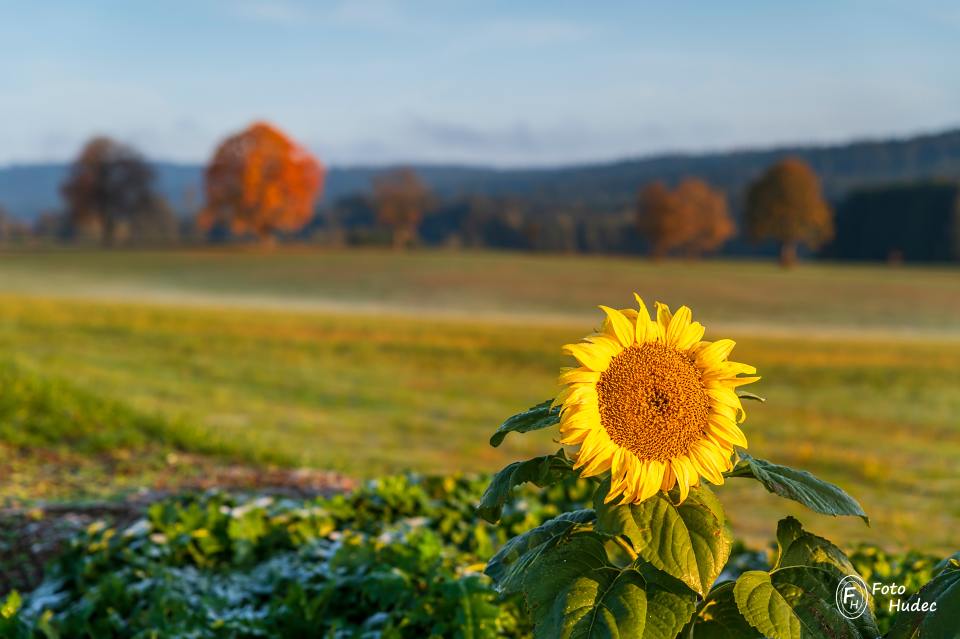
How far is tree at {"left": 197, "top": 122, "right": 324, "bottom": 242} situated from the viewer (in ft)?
205

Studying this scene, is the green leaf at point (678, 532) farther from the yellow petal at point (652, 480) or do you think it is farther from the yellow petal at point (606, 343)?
the yellow petal at point (606, 343)

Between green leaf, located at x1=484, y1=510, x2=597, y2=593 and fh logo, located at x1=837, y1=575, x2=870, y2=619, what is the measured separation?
0.67 meters

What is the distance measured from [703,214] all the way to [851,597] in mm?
72562

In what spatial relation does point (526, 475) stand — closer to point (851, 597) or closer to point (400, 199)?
point (851, 597)

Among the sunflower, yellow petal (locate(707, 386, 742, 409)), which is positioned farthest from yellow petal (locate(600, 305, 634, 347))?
yellow petal (locate(707, 386, 742, 409))

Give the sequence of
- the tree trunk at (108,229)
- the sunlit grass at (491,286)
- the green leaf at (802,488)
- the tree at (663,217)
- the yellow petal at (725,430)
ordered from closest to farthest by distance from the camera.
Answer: the yellow petal at (725,430) < the green leaf at (802,488) < the sunlit grass at (491,286) < the tree at (663,217) < the tree trunk at (108,229)

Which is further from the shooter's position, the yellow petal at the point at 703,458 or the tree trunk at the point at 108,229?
the tree trunk at the point at 108,229

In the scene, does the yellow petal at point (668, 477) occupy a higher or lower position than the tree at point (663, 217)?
lower

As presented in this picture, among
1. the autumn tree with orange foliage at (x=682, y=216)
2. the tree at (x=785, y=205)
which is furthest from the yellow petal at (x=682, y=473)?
the autumn tree with orange foliage at (x=682, y=216)

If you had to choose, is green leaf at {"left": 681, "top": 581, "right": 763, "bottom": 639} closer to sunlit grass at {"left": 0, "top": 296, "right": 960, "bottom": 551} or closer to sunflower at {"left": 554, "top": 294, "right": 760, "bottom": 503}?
sunflower at {"left": 554, "top": 294, "right": 760, "bottom": 503}

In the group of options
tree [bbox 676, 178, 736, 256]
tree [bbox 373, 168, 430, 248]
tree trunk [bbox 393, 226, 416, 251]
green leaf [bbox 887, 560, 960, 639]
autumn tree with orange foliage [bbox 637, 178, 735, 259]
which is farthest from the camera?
tree [bbox 373, 168, 430, 248]

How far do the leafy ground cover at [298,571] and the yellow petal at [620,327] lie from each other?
1.38m

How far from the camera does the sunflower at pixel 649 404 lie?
2.09m

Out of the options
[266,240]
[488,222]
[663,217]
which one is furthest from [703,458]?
[488,222]
